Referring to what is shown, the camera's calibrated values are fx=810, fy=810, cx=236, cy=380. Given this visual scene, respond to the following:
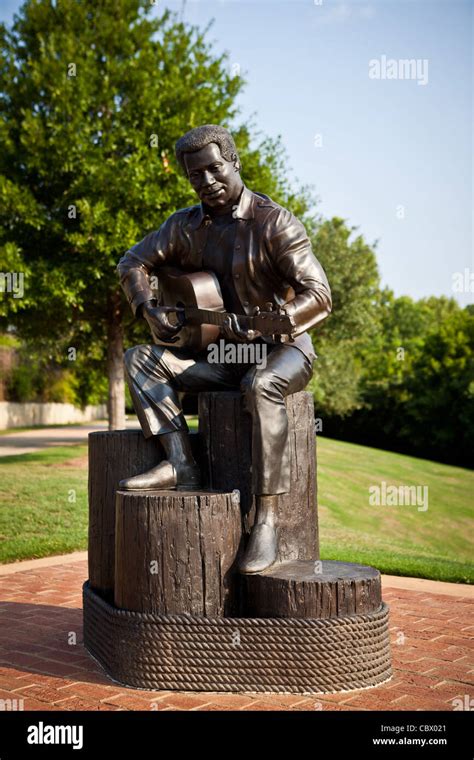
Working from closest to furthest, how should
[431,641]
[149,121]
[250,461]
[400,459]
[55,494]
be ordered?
[250,461] → [431,641] → [55,494] → [149,121] → [400,459]

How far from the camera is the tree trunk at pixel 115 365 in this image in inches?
658

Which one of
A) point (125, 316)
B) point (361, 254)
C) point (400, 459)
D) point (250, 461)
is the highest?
point (361, 254)

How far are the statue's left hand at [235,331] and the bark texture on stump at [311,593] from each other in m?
1.29

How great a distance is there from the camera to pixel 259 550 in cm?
423

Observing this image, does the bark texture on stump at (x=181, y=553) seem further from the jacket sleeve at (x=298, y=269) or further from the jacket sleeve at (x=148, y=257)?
the jacket sleeve at (x=148, y=257)

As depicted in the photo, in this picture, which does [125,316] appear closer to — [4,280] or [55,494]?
[4,280]

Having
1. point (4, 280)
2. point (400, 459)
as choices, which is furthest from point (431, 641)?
point (400, 459)

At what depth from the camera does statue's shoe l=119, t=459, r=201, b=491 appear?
Result: 14.7 feet

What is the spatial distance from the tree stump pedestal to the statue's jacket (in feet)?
3.86

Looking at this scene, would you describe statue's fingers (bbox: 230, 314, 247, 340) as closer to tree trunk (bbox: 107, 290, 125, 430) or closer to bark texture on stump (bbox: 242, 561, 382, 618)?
bark texture on stump (bbox: 242, 561, 382, 618)

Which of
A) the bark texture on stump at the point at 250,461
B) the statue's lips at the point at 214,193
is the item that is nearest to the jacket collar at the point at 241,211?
the statue's lips at the point at 214,193

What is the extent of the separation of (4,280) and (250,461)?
1081 centimetres

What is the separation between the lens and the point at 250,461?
181 inches

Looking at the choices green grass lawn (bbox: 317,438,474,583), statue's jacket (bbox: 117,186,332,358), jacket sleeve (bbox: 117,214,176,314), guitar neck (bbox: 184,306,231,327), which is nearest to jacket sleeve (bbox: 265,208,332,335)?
statue's jacket (bbox: 117,186,332,358)
